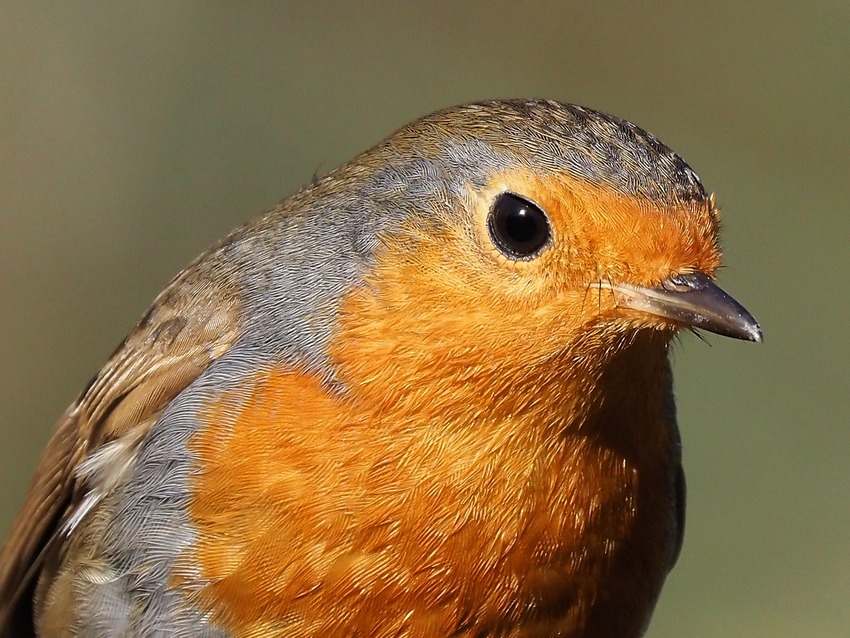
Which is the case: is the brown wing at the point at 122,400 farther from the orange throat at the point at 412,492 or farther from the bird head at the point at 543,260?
the bird head at the point at 543,260

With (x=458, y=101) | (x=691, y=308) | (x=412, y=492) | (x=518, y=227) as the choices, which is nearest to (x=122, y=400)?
(x=412, y=492)

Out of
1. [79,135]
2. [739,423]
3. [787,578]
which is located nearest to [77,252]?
[79,135]

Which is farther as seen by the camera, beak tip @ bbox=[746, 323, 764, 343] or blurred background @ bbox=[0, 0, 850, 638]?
blurred background @ bbox=[0, 0, 850, 638]

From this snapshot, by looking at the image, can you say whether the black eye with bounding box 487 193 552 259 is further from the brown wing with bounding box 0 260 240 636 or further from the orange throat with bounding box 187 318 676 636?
the brown wing with bounding box 0 260 240 636

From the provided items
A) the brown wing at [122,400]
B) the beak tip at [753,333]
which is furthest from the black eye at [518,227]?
the brown wing at [122,400]

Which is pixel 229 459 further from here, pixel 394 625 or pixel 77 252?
pixel 77 252

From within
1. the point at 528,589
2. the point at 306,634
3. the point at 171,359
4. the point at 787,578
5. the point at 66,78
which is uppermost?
the point at 66,78

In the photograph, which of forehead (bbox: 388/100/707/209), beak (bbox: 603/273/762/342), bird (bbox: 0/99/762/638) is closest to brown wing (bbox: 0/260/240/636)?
bird (bbox: 0/99/762/638)

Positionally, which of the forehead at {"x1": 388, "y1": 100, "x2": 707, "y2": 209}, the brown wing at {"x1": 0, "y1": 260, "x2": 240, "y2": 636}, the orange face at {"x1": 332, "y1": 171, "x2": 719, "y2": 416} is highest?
the forehead at {"x1": 388, "y1": 100, "x2": 707, "y2": 209}
